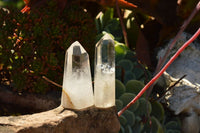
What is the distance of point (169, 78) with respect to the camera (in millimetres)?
1797

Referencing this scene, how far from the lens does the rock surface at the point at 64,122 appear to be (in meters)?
1.07

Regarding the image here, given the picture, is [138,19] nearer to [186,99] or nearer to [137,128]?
[186,99]

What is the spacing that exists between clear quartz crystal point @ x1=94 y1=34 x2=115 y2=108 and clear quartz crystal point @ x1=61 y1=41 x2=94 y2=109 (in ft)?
0.12

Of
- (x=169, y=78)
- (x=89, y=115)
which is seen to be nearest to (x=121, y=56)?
(x=169, y=78)

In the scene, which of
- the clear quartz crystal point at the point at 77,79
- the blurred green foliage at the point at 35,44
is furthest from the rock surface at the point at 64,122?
the blurred green foliage at the point at 35,44

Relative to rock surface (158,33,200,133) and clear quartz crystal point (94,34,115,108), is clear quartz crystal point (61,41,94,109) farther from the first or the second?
rock surface (158,33,200,133)

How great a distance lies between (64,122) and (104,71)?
0.24 meters

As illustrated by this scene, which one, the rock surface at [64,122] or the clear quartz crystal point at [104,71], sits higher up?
the clear quartz crystal point at [104,71]

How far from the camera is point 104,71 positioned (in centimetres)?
117

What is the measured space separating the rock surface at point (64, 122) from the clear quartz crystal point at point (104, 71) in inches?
2.1

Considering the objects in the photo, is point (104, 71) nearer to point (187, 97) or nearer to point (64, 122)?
point (64, 122)

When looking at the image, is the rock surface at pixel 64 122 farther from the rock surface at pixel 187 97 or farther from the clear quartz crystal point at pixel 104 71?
the rock surface at pixel 187 97

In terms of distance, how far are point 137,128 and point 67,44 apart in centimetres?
60

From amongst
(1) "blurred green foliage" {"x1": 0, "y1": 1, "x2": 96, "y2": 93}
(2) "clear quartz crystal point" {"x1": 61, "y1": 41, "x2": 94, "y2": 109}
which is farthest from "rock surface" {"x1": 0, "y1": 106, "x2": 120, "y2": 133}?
(1) "blurred green foliage" {"x1": 0, "y1": 1, "x2": 96, "y2": 93}
